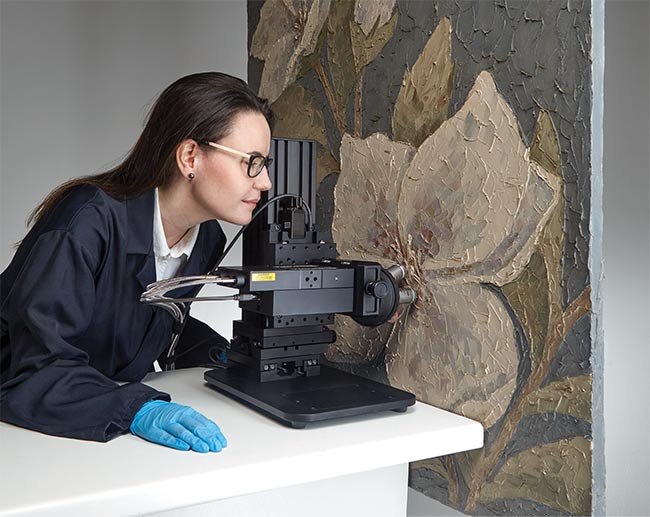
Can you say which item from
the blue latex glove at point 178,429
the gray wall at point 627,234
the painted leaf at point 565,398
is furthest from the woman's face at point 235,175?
→ the gray wall at point 627,234

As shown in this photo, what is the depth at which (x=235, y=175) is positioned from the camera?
150 cm

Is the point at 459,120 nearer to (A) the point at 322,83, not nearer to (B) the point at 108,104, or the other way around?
(A) the point at 322,83

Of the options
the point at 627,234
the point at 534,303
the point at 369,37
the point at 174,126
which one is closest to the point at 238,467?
the point at 534,303

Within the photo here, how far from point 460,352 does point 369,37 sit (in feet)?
2.56

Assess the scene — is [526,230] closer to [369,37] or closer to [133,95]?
[369,37]

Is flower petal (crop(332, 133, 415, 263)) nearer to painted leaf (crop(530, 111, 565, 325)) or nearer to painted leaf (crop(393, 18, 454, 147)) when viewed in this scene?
painted leaf (crop(393, 18, 454, 147))

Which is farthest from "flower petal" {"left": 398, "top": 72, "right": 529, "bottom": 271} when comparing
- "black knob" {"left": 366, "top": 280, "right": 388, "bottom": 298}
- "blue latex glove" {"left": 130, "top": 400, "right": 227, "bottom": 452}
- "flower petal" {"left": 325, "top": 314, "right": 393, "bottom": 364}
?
"blue latex glove" {"left": 130, "top": 400, "right": 227, "bottom": 452}

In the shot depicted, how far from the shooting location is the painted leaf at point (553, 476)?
114 cm

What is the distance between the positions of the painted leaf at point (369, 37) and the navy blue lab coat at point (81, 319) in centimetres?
61

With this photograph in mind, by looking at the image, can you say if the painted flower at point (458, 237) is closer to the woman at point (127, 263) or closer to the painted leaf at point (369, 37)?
the painted leaf at point (369, 37)

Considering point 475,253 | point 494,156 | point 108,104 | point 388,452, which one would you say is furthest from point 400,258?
point 108,104

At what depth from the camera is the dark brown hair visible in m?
1.50

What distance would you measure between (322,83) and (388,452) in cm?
103

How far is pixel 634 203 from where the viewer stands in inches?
80.3
